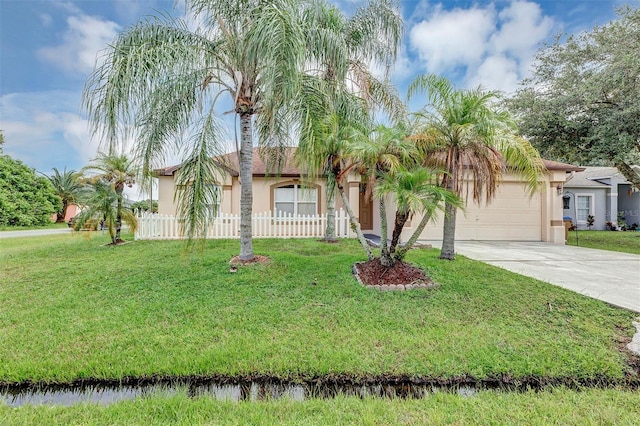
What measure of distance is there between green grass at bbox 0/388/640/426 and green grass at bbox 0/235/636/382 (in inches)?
17.9

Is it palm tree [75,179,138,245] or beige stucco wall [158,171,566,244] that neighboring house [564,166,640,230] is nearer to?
beige stucco wall [158,171,566,244]

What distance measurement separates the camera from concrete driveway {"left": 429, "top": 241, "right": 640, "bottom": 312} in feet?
18.4

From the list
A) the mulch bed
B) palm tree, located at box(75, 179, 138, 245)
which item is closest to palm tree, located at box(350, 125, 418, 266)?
the mulch bed

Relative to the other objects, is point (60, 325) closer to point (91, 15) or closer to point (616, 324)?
point (616, 324)

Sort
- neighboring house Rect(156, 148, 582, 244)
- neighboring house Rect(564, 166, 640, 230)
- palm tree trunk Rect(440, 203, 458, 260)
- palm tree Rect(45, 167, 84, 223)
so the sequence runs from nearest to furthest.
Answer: palm tree trunk Rect(440, 203, 458, 260) < neighboring house Rect(156, 148, 582, 244) < neighboring house Rect(564, 166, 640, 230) < palm tree Rect(45, 167, 84, 223)

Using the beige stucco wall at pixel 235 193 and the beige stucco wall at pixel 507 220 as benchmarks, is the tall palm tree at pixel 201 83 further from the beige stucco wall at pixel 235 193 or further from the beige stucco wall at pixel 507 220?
the beige stucco wall at pixel 507 220

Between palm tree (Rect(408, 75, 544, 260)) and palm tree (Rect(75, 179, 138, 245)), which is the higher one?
palm tree (Rect(408, 75, 544, 260))

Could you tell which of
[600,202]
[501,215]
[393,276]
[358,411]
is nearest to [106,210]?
[393,276]

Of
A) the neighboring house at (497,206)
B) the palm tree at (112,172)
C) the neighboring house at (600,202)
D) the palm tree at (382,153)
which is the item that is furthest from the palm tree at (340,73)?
the neighboring house at (600,202)

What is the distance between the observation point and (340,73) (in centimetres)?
638

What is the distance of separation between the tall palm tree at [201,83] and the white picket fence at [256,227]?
15.0 ft

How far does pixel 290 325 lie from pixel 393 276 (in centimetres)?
260

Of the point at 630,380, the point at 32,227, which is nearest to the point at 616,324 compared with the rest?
the point at 630,380

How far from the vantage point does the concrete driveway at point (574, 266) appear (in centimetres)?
561
